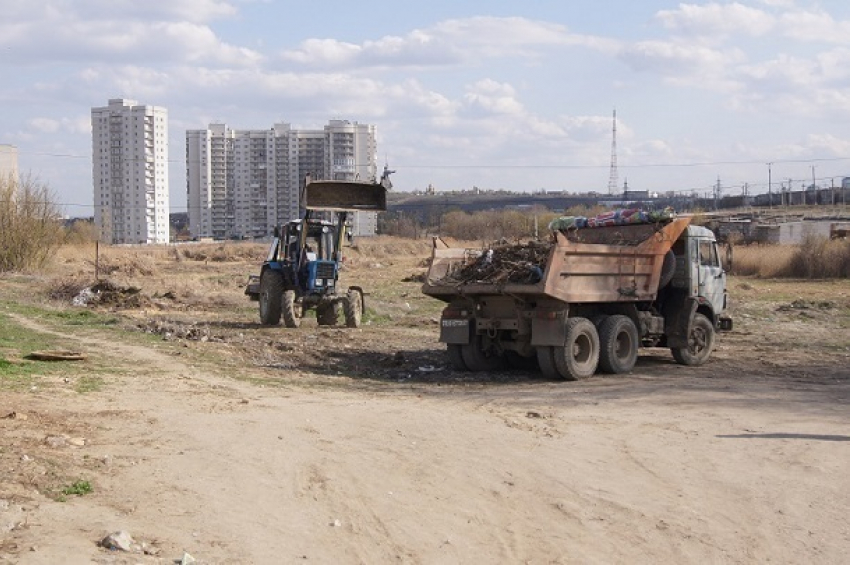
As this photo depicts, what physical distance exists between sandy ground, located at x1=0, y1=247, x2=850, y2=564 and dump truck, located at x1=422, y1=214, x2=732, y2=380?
2.32 ft

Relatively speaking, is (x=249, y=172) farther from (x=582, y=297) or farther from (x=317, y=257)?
(x=582, y=297)

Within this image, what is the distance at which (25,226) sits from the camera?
44.0 m

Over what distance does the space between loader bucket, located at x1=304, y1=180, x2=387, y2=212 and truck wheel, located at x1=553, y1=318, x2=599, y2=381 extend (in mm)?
8823

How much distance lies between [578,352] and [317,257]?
9.45m

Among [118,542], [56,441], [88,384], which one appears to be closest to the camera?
[118,542]

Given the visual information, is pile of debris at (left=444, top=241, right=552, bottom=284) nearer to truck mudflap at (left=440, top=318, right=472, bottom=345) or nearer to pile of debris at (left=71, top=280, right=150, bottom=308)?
truck mudflap at (left=440, top=318, right=472, bottom=345)

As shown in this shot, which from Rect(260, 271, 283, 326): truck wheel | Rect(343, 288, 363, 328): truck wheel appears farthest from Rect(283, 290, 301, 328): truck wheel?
Rect(343, 288, 363, 328): truck wheel

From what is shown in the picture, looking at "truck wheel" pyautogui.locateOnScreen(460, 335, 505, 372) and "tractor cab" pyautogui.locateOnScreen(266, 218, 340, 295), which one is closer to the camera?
"truck wheel" pyautogui.locateOnScreen(460, 335, 505, 372)

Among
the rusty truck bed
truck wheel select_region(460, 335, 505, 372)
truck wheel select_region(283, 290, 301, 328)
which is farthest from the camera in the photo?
truck wheel select_region(283, 290, 301, 328)

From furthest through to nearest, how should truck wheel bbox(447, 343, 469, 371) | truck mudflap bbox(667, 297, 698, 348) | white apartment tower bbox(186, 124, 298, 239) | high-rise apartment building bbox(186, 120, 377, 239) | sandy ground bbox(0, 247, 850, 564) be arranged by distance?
white apartment tower bbox(186, 124, 298, 239) < high-rise apartment building bbox(186, 120, 377, 239) < truck mudflap bbox(667, 297, 698, 348) < truck wheel bbox(447, 343, 469, 371) < sandy ground bbox(0, 247, 850, 564)

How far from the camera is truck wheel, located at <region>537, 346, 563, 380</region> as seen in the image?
16.0 metres

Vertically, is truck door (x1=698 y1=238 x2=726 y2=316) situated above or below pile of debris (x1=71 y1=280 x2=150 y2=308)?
above

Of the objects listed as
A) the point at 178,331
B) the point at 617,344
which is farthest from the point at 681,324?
the point at 178,331

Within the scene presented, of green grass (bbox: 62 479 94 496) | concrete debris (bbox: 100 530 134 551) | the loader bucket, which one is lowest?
concrete debris (bbox: 100 530 134 551)
